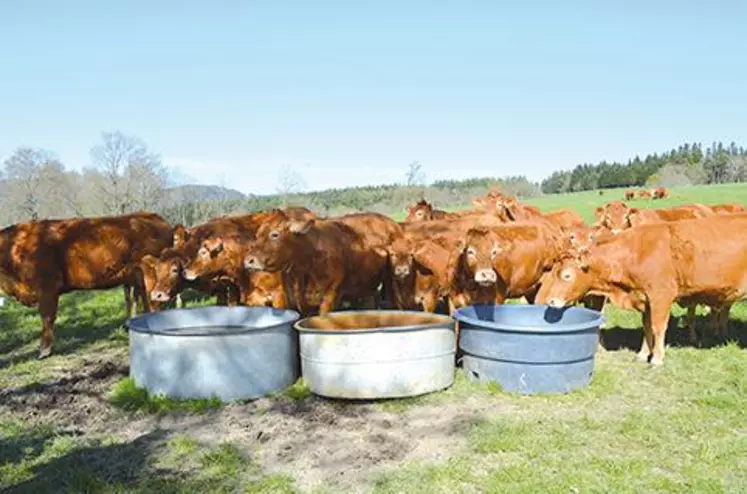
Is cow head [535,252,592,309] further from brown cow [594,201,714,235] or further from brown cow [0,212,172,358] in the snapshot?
brown cow [0,212,172,358]

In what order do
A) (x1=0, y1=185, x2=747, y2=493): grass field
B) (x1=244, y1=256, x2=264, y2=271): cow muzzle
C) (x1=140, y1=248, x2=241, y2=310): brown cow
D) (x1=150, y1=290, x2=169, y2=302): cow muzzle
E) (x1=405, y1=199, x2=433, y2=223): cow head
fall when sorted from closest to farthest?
(x1=0, y1=185, x2=747, y2=493): grass field < (x1=244, y1=256, x2=264, y2=271): cow muzzle < (x1=150, y1=290, x2=169, y2=302): cow muzzle < (x1=140, y1=248, x2=241, y2=310): brown cow < (x1=405, y1=199, x2=433, y2=223): cow head

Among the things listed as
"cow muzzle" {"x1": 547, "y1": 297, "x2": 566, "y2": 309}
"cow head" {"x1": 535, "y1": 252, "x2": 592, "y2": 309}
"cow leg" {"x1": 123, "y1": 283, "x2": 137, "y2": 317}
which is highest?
"cow head" {"x1": 535, "y1": 252, "x2": 592, "y2": 309}

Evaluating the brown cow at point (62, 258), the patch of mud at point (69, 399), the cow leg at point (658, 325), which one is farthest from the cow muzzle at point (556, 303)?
the brown cow at point (62, 258)

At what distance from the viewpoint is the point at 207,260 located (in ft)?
30.6

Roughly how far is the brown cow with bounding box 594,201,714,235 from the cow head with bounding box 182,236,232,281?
25.4 feet

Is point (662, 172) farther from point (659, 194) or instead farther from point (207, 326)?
point (207, 326)

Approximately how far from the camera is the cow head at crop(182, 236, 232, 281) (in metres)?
9.21

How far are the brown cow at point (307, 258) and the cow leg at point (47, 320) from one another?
3.44 m

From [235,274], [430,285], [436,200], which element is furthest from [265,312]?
[436,200]

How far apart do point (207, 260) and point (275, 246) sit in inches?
67.4

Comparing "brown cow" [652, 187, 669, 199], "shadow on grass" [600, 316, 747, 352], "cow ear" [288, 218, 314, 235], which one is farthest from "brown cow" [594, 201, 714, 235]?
"brown cow" [652, 187, 669, 199]

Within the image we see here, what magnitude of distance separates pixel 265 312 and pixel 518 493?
14.0 ft

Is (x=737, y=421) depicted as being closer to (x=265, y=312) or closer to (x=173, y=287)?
(x=265, y=312)

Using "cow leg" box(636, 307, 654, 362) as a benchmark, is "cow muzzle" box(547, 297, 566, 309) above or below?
above
